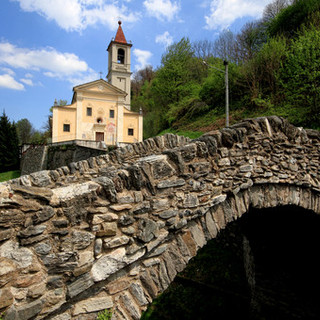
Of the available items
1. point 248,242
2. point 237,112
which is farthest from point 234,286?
point 237,112

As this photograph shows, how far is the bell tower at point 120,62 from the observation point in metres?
33.9

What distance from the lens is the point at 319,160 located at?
179 inches

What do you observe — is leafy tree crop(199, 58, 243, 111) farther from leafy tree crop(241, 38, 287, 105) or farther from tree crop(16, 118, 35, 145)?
tree crop(16, 118, 35, 145)

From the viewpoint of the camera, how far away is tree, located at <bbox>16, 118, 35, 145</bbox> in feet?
158

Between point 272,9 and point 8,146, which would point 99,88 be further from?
point 272,9

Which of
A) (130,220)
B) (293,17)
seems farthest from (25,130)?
(130,220)

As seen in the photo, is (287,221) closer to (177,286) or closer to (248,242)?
(248,242)

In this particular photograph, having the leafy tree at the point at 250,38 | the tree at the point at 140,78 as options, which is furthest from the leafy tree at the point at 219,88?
the tree at the point at 140,78

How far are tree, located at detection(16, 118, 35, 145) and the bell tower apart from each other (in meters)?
23.8

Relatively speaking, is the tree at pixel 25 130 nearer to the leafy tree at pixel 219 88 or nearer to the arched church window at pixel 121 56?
the arched church window at pixel 121 56

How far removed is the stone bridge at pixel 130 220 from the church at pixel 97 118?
21391 mm

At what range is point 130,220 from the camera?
8.25 ft

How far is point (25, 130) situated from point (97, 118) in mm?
30717

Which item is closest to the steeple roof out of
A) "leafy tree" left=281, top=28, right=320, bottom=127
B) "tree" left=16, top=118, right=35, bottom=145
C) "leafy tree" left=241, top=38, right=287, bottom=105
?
"leafy tree" left=241, top=38, right=287, bottom=105
